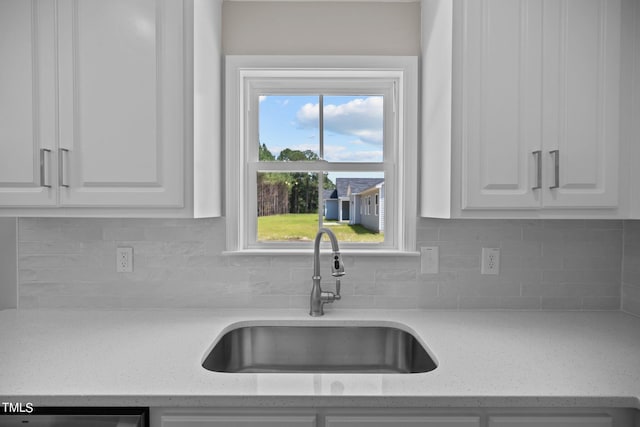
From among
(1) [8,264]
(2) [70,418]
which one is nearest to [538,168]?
(2) [70,418]

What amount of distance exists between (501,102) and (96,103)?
148 cm

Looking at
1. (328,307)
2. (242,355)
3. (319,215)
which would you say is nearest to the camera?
(242,355)

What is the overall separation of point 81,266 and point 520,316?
197cm

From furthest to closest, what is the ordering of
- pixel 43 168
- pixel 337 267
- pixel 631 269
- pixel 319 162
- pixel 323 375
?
1. pixel 319 162
2. pixel 631 269
3. pixel 337 267
4. pixel 43 168
5. pixel 323 375

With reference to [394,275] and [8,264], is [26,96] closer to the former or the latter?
Result: [8,264]

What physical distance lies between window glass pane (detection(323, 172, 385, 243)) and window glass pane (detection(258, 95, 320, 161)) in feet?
0.66

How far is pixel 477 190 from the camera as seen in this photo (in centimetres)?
141

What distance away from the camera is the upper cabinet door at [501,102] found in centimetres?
140

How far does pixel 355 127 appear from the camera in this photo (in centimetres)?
189

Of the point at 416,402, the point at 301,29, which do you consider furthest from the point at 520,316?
the point at 301,29

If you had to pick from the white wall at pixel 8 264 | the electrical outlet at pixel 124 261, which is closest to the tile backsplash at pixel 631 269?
the electrical outlet at pixel 124 261

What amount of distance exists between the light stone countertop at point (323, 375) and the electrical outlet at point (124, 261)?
20cm

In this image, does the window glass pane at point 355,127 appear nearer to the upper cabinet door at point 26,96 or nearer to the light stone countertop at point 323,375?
the light stone countertop at point 323,375

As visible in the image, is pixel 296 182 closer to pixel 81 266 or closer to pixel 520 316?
pixel 81 266
